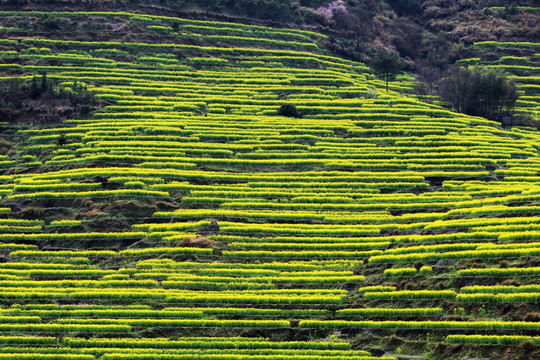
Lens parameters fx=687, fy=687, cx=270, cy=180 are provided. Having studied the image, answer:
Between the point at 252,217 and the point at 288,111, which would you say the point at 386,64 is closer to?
the point at 288,111

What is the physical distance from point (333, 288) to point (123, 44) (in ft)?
226

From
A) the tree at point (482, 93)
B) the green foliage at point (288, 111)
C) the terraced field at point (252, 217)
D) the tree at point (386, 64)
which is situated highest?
the tree at point (386, 64)

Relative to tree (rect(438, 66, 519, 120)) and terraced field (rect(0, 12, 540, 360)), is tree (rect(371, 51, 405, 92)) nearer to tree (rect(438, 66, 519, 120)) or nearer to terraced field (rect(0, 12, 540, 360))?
terraced field (rect(0, 12, 540, 360))

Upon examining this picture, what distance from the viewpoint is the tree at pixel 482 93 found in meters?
94.3

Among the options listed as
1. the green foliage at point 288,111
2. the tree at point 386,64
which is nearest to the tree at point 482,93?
the tree at point 386,64

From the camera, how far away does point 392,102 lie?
314 ft

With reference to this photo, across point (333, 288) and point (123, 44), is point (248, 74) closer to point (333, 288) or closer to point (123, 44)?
point (123, 44)

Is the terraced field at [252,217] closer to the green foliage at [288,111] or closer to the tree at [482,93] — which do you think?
the green foliage at [288,111]

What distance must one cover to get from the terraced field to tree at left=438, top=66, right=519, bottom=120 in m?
5.60

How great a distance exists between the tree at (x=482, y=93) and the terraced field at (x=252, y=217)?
221 inches

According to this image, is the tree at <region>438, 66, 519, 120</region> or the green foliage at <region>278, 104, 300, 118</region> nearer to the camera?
the green foliage at <region>278, 104, 300, 118</region>

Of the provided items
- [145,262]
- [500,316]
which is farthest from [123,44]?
[500,316]

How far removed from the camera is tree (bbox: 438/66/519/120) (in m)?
94.3

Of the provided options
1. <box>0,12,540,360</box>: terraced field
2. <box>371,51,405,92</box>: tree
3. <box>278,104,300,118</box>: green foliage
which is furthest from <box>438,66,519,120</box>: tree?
<box>278,104,300,118</box>: green foliage
